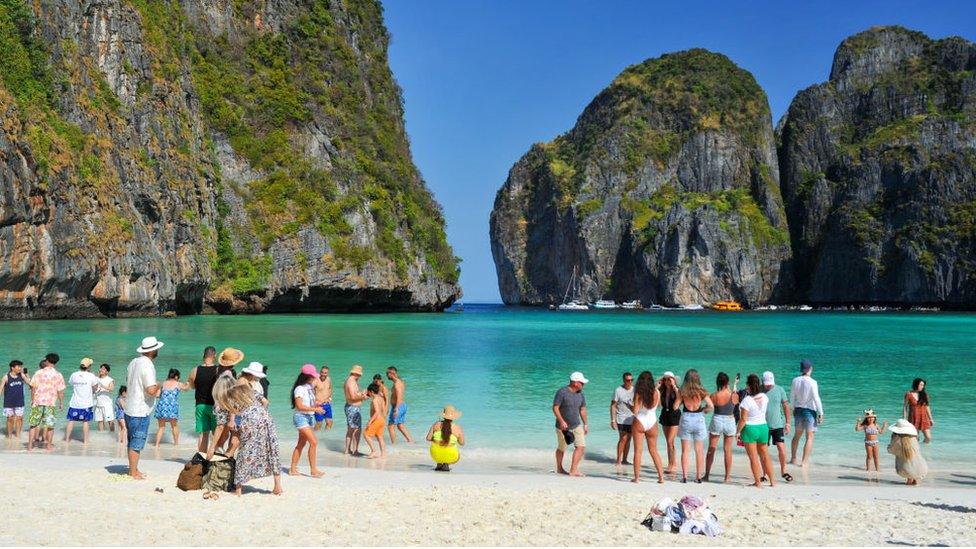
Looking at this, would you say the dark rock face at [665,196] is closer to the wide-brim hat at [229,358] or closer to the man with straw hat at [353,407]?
the man with straw hat at [353,407]

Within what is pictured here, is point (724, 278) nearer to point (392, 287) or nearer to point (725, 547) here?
point (392, 287)

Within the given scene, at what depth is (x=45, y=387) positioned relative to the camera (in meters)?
12.2

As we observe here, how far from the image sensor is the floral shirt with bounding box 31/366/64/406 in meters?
12.2

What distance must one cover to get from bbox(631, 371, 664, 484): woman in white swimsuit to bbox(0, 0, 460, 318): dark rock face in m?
38.7

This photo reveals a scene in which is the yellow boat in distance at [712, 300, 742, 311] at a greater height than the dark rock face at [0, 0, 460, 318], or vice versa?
the dark rock face at [0, 0, 460, 318]

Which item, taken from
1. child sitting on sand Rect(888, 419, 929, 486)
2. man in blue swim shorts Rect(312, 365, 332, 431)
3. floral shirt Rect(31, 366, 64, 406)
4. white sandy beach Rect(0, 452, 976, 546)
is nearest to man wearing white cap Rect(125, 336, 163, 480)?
white sandy beach Rect(0, 452, 976, 546)

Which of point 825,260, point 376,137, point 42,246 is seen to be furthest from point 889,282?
point 42,246

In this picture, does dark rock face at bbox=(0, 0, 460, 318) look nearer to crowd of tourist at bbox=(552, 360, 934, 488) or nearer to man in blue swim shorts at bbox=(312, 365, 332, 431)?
man in blue swim shorts at bbox=(312, 365, 332, 431)

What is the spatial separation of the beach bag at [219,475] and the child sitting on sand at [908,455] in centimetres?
882

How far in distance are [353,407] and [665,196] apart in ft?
A: 480

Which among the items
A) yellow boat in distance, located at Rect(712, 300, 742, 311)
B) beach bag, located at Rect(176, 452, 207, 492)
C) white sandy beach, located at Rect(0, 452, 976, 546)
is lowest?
white sandy beach, located at Rect(0, 452, 976, 546)

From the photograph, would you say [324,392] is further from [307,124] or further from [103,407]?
[307,124]

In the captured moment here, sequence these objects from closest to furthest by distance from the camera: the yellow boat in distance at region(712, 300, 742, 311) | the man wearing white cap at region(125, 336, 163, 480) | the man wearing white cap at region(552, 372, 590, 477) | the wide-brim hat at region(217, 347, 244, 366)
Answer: the man wearing white cap at region(125, 336, 163, 480) → the wide-brim hat at region(217, 347, 244, 366) → the man wearing white cap at region(552, 372, 590, 477) → the yellow boat in distance at region(712, 300, 742, 311)

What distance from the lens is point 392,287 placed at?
240 ft
